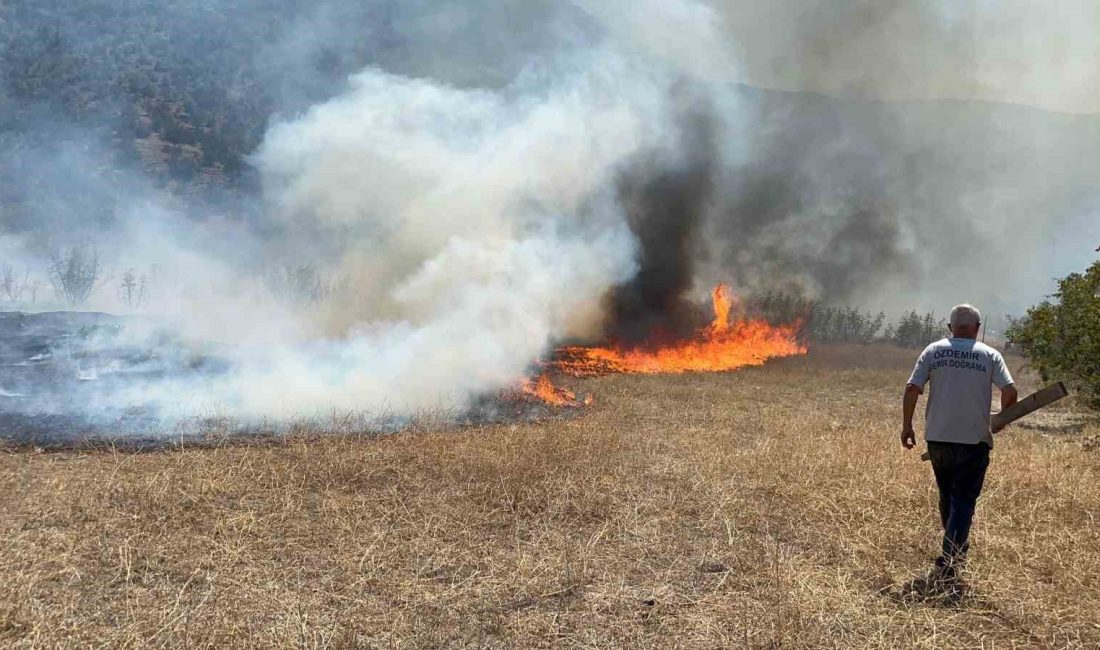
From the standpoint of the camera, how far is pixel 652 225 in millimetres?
29172

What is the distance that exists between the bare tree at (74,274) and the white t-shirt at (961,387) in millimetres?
54258

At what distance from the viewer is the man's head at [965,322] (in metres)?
5.38

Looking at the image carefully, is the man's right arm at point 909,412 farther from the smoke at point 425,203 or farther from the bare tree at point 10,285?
the bare tree at point 10,285

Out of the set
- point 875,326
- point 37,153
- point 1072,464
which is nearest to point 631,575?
point 1072,464

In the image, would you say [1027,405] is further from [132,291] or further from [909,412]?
[132,291]

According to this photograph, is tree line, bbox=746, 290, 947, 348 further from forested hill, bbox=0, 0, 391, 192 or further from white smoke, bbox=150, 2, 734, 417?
forested hill, bbox=0, 0, 391, 192

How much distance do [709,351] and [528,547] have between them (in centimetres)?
2402

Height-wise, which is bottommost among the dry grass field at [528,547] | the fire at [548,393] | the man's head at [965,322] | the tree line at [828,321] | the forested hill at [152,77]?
the dry grass field at [528,547]

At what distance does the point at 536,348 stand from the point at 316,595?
14.5 metres

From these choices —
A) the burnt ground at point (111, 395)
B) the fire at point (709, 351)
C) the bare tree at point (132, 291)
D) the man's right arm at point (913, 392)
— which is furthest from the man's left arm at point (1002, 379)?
the bare tree at point (132, 291)

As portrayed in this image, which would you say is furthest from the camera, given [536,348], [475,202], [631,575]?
[475,202]

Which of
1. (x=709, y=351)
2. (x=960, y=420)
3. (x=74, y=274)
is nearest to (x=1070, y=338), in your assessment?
(x=960, y=420)

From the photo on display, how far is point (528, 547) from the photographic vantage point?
6121 mm

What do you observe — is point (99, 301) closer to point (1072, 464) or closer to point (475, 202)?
point (475, 202)
